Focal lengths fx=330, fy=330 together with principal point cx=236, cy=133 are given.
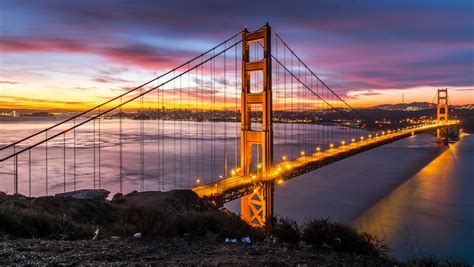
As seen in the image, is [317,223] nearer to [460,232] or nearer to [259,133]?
[259,133]

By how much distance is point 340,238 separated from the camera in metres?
5.55

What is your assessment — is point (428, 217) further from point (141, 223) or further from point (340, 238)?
point (141, 223)

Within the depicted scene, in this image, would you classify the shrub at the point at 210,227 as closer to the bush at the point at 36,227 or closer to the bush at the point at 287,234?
the bush at the point at 287,234

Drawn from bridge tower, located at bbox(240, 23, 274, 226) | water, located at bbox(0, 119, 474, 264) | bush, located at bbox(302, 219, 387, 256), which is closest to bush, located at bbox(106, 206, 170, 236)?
bush, located at bbox(302, 219, 387, 256)

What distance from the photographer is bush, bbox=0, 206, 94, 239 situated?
5.77m

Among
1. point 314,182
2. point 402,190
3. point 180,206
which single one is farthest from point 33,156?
point 402,190

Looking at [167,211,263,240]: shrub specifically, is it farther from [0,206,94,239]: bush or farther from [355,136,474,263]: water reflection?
[355,136,474,263]: water reflection

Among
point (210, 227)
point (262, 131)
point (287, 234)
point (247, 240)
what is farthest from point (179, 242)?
point (262, 131)

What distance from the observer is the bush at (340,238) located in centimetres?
545

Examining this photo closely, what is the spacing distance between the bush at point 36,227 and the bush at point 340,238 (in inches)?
158

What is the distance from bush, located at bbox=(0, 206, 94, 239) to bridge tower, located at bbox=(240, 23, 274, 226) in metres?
13.1

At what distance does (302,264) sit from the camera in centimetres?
443

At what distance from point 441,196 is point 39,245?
31670mm

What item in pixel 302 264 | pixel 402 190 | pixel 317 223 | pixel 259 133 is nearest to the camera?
pixel 302 264
